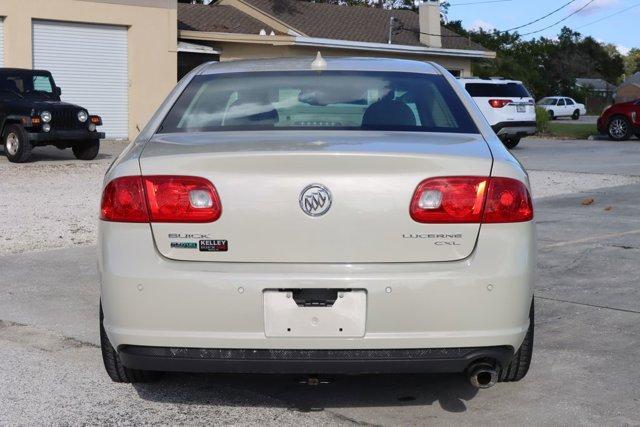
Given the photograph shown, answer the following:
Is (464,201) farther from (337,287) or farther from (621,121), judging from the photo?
(621,121)

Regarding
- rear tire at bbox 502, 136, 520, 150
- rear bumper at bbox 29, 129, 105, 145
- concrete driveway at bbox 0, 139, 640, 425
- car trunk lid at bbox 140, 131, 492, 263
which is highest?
car trunk lid at bbox 140, 131, 492, 263

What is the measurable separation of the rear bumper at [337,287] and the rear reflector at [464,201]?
64 millimetres

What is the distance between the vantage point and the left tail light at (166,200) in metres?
3.97

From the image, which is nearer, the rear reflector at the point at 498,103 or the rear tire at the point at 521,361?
the rear tire at the point at 521,361

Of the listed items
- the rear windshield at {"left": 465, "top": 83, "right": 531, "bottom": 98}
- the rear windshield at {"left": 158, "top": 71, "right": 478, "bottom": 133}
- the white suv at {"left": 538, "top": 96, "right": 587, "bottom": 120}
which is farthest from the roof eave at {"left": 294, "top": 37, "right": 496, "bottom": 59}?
the rear windshield at {"left": 158, "top": 71, "right": 478, "bottom": 133}

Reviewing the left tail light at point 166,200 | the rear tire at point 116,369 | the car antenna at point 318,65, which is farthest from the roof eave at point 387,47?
the left tail light at point 166,200

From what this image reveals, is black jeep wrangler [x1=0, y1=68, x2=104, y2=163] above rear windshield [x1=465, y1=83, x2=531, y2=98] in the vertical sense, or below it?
below

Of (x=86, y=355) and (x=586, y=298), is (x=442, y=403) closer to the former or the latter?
(x=86, y=355)

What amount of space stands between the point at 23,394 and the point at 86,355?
2.31 feet

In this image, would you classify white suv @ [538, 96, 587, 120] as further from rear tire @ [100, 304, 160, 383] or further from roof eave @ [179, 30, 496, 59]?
rear tire @ [100, 304, 160, 383]

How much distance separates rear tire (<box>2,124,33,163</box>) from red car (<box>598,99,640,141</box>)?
59.1 feet

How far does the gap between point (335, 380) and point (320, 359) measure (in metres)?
1.06

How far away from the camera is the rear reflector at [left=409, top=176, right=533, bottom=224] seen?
3.94 meters

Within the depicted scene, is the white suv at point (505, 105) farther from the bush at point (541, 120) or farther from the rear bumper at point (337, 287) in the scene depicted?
the rear bumper at point (337, 287)
